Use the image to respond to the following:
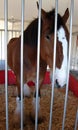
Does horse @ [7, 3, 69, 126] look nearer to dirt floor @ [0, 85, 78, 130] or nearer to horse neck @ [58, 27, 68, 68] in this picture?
horse neck @ [58, 27, 68, 68]

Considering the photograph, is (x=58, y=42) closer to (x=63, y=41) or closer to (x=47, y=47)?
(x=63, y=41)

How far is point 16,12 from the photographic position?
151 inches

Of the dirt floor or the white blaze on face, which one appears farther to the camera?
the dirt floor

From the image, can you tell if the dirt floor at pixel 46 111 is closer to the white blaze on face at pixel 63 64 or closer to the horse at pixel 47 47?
the horse at pixel 47 47

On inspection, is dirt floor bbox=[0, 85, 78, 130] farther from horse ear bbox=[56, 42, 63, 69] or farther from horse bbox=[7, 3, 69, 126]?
horse ear bbox=[56, 42, 63, 69]

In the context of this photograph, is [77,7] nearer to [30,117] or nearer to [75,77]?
[75,77]

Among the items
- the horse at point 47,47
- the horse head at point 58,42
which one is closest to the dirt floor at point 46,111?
the horse at point 47,47

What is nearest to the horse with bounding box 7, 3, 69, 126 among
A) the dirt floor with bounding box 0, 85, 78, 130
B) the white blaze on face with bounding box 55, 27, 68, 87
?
the white blaze on face with bounding box 55, 27, 68, 87

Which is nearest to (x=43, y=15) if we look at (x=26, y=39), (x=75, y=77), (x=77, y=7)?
(x=26, y=39)

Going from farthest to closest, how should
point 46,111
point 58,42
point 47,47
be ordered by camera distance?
point 46,111, point 47,47, point 58,42

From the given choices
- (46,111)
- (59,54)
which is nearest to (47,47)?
(59,54)

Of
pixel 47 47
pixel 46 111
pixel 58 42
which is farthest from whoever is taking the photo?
pixel 46 111

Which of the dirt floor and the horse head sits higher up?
A: the horse head

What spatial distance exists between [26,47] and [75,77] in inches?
43.3
